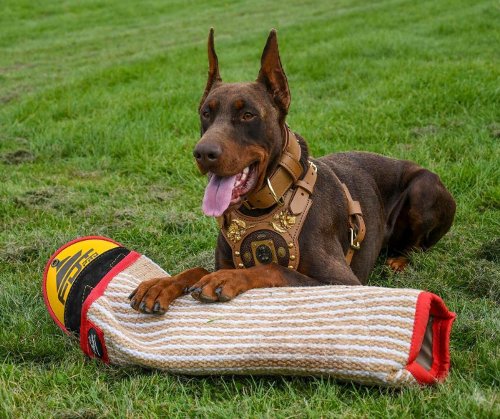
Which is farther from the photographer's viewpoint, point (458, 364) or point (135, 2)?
point (135, 2)

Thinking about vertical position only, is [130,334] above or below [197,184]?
above

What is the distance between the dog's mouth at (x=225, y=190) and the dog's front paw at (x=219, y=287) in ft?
0.94

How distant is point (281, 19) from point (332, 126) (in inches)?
438

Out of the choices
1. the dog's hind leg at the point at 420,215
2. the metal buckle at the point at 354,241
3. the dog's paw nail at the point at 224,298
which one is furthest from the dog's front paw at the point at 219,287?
the dog's hind leg at the point at 420,215

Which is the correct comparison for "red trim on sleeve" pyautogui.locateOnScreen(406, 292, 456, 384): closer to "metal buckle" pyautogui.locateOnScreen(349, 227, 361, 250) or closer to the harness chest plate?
the harness chest plate

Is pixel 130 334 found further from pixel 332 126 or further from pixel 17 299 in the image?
pixel 332 126

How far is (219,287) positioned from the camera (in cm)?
300

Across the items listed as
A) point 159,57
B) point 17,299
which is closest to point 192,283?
point 17,299

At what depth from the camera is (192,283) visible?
127 inches

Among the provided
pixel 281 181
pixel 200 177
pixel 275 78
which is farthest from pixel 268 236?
pixel 200 177

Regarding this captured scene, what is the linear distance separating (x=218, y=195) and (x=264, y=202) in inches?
10.5

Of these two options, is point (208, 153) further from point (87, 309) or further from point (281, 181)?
point (87, 309)

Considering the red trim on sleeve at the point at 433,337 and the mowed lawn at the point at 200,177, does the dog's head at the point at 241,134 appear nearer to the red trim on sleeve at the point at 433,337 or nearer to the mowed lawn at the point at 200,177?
the mowed lawn at the point at 200,177

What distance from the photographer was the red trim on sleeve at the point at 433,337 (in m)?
2.59
